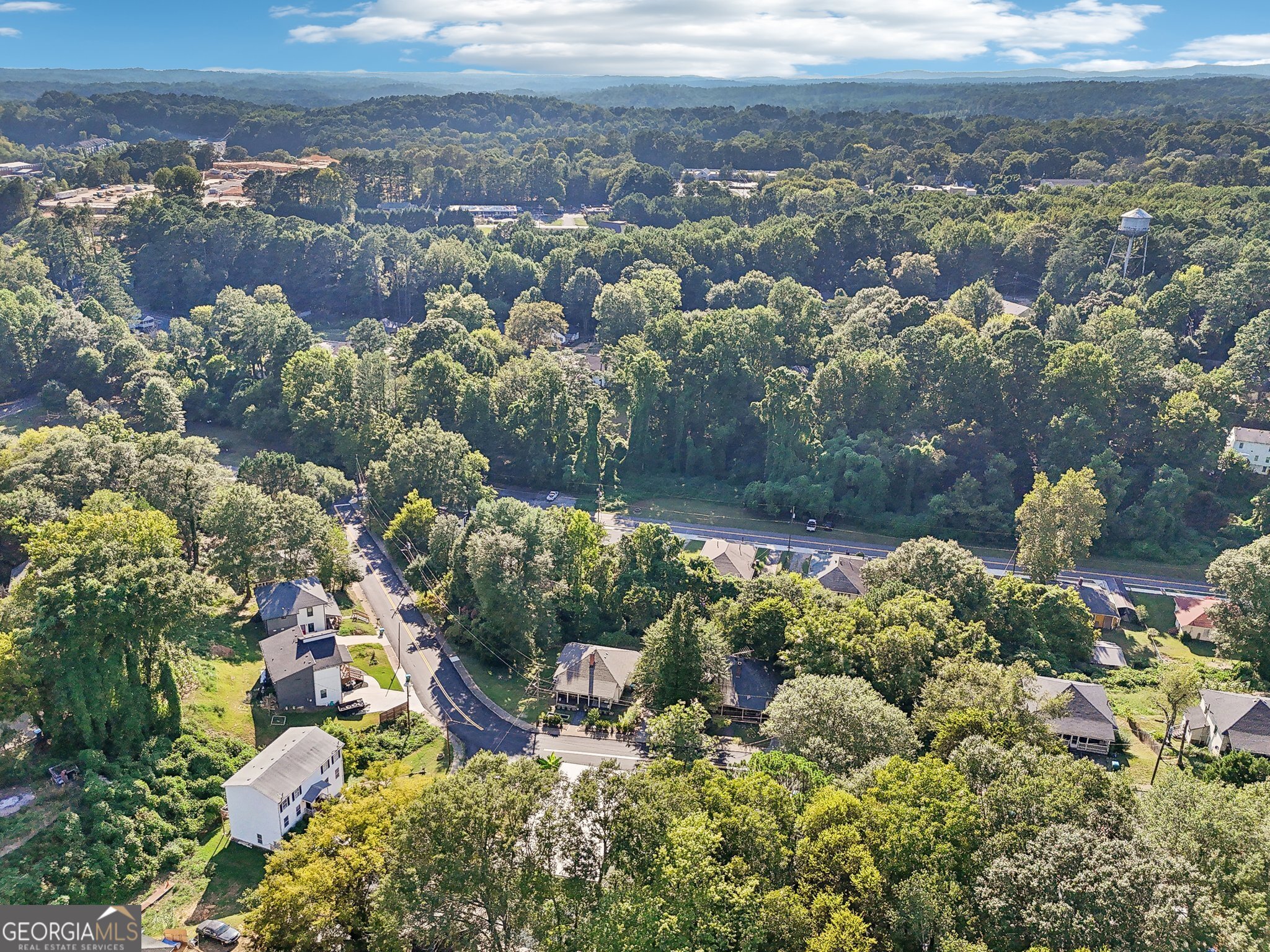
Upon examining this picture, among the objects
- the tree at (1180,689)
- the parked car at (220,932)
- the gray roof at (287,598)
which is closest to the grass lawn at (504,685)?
the gray roof at (287,598)

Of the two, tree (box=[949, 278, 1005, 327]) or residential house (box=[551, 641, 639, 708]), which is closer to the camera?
residential house (box=[551, 641, 639, 708])

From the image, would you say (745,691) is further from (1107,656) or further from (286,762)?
(1107,656)

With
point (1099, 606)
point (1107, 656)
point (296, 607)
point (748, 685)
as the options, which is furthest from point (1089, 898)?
point (296, 607)

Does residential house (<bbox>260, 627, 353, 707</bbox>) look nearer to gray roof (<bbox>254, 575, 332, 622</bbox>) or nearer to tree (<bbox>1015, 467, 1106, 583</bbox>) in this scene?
gray roof (<bbox>254, 575, 332, 622</bbox>)

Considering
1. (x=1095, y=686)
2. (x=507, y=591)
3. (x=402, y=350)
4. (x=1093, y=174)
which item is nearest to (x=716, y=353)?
(x=402, y=350)

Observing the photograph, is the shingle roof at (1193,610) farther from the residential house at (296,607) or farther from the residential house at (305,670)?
the residential house at (296,607)

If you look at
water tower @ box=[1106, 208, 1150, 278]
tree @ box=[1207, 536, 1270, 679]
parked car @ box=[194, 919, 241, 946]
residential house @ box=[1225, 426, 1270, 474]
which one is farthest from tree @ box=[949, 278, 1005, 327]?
parked car @ box=[194, 919, 241, 946]

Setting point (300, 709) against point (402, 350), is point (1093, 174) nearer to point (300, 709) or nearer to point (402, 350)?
point (402, 350)
